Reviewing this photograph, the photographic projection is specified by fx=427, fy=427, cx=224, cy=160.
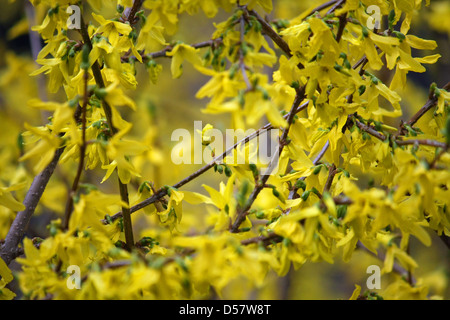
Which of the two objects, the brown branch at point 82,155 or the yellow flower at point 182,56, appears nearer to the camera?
the brown branch at point 82,155

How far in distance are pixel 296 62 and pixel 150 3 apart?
427 millimetres

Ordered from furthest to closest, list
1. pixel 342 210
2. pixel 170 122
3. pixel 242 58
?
pixel 170 122
pixel 342 210
pixel 242 58

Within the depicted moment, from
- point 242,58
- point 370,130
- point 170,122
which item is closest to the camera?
point 242,58

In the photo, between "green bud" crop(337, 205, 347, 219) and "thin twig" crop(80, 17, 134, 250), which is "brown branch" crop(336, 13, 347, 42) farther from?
"thin twig" crop(80, 17, 134, 250)

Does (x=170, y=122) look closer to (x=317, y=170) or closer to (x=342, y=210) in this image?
(x=317, y=170)

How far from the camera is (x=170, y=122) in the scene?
183 inches

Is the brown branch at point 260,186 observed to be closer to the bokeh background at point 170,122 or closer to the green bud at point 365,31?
the green bud at point 365,31

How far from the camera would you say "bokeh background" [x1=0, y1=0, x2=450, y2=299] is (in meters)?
2.54

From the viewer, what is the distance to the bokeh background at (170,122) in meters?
2.54

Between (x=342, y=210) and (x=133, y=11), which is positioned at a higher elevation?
(x=133, y=11)

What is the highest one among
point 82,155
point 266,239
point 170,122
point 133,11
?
point 170,122

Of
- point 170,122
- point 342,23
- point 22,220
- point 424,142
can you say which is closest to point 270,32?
point 342,23

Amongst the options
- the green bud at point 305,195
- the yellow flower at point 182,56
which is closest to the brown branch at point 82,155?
the yellow flower at point 182,56
